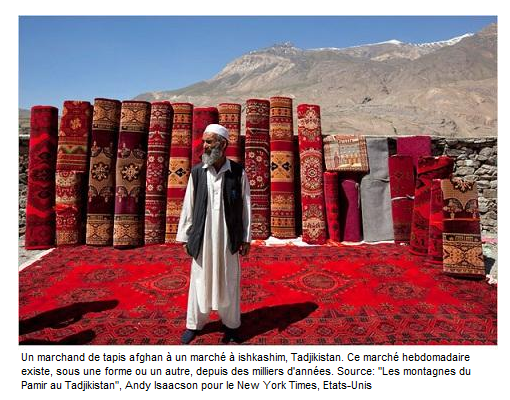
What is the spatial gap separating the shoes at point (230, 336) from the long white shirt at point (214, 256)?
238 mm

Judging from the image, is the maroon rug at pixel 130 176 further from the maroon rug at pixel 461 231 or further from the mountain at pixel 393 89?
the mountain at pixel 393 89

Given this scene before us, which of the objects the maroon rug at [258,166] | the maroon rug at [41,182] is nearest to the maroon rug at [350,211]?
the maroon rug at [258,166]

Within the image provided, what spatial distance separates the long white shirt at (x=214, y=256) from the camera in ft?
8.88

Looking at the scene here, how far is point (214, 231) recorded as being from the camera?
271cm

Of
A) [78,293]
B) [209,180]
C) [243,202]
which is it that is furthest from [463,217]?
[78,293]

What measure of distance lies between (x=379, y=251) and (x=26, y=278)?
14.9ft

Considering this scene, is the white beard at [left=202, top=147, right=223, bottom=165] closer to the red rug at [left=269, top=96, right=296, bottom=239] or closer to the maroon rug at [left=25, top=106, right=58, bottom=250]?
the red rug at [left=269, top=96, right=296, bottom=239]

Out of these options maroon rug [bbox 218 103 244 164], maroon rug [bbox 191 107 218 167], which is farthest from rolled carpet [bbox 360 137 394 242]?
maroon rug [bbox 191 107 218 167]

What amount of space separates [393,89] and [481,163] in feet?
143

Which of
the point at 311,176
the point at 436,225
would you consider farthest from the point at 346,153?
the point at 436,225

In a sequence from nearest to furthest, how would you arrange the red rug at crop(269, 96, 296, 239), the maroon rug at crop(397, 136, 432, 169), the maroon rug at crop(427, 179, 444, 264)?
the maroon rug at crop(427, 179, 444, 264), the red rug at crop(269, 96, 296, 239), the maroon rug at crop(397, 136, 432, 169)

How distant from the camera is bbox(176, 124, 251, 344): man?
2689 millimetres

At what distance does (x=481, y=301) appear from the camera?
352 centimetres

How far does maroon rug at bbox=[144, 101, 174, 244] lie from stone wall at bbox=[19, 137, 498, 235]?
A: 380 cm
